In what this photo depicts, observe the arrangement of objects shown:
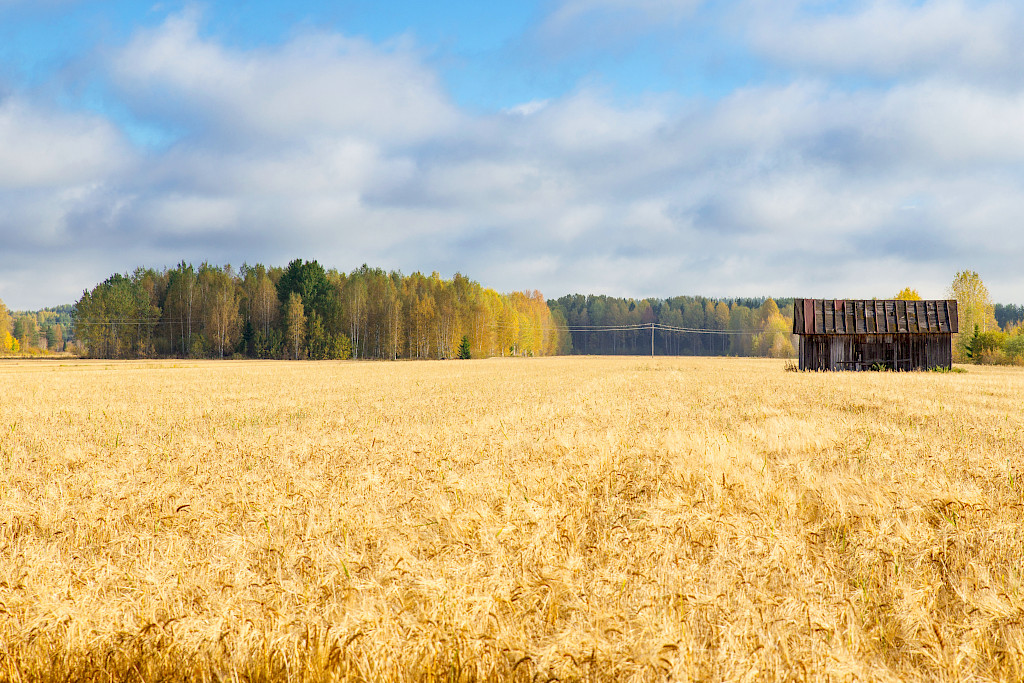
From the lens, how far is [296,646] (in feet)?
11.6

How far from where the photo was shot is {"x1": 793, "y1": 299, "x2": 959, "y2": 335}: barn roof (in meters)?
43.3

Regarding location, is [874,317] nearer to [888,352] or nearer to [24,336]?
Result: [888,352]

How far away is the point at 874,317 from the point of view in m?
43.8

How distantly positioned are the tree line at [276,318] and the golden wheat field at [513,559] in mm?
83201

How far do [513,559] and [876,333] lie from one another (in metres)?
46.4

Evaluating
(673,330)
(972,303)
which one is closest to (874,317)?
(972,303)

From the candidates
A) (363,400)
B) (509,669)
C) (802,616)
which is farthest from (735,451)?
(363,400)

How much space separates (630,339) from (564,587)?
627 ft

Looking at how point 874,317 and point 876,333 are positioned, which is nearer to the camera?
point 876,333

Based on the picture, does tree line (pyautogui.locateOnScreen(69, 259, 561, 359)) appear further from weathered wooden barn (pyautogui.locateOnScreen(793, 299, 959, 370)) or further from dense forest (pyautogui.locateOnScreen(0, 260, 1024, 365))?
weathered wooden barn (pyautogui.locateOnScreen(793, 299, 959, 370))

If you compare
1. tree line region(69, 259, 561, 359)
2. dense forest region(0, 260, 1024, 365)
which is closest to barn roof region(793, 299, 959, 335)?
dense forest region(0, 260, 1024, 365)

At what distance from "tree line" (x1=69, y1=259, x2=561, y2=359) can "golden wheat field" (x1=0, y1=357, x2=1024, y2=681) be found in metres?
83.2

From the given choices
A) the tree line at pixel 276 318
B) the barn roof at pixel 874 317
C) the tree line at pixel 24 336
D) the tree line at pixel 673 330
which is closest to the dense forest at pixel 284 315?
the tree line at pixel 276 318

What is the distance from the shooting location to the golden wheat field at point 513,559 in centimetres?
353
